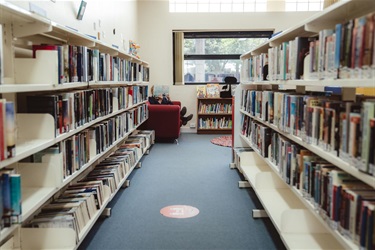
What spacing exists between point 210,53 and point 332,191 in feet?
24.3

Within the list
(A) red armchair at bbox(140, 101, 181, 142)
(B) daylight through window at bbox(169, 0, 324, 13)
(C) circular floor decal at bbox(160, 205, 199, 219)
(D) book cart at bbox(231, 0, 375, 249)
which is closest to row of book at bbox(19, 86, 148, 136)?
(C) circular floor decal at bbox(160, 205, 199, 219)

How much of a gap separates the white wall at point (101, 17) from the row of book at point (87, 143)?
1.09 meters

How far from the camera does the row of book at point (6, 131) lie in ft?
5.21

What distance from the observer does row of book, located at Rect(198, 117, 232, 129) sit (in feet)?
27.8

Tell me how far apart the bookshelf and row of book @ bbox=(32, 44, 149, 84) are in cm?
406

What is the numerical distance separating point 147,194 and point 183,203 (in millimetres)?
504

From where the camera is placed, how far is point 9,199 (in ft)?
5.45

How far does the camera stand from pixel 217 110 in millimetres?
8516

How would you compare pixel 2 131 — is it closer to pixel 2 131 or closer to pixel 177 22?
pixel 2 131

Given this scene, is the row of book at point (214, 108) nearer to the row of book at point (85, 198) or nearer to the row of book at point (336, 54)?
the row of book at point (85, 198)

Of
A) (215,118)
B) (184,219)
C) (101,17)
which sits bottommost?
(184,219)

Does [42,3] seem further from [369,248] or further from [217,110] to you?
[217,110]

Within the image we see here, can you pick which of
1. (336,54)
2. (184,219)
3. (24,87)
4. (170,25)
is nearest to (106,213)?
(184,219)

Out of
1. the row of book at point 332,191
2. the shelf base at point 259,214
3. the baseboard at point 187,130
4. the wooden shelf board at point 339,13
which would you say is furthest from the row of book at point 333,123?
the baseboard at point 187,130
